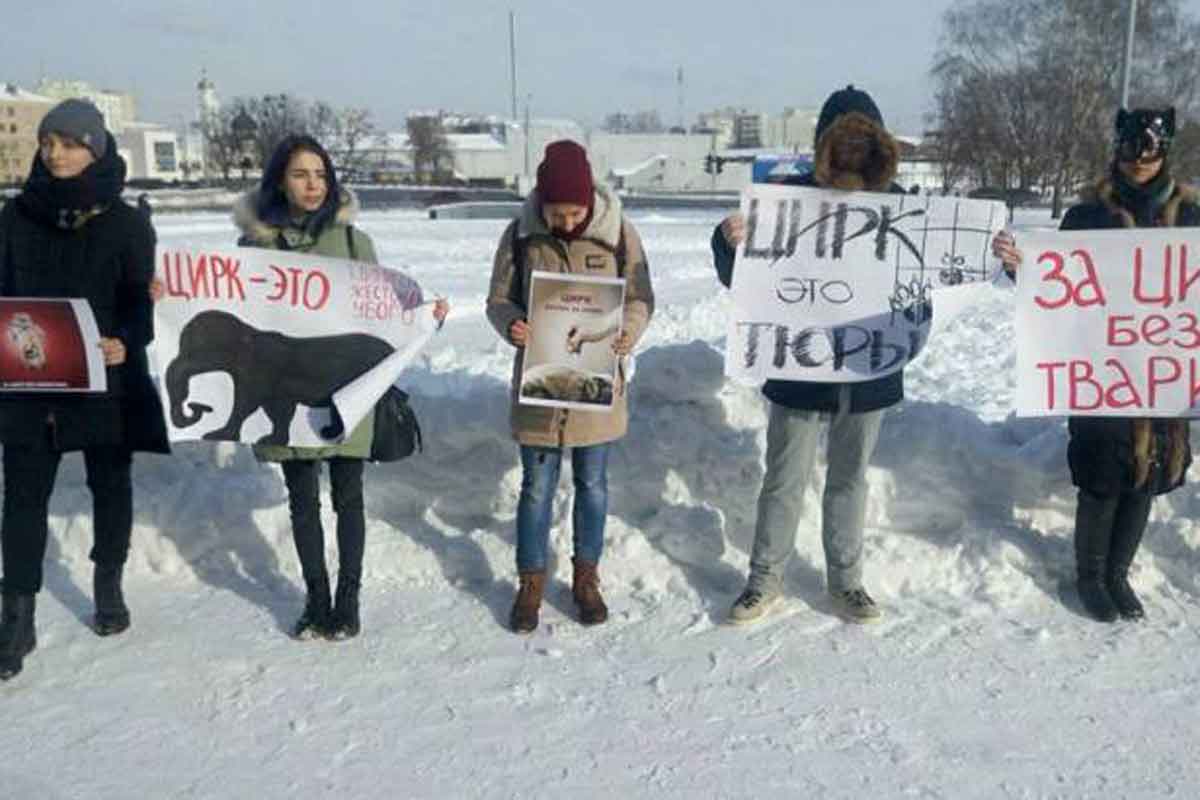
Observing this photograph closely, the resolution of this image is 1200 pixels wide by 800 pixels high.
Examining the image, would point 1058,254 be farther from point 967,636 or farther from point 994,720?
point 994,720

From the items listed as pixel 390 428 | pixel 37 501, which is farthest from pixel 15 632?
pixel 390 428

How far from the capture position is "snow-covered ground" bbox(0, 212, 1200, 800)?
3260 millimetres

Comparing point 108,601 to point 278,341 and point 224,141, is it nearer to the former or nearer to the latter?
point 278,341

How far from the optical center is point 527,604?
4.18m

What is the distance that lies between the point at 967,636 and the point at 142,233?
3.38 m

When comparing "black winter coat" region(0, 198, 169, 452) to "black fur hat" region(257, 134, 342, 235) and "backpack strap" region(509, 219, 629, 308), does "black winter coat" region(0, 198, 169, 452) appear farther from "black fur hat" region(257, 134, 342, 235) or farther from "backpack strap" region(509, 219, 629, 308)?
"backpack strap" region(509, 219, 629, 308)

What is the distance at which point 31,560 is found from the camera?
12.8 ft

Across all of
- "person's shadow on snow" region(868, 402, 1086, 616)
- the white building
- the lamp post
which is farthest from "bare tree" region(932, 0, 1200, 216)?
the white building

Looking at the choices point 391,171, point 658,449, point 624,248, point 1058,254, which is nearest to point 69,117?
point 624,248

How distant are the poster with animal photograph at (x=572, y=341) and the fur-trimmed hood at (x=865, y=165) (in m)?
0.87

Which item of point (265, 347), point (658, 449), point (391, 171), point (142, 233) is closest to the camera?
point (142, 233)

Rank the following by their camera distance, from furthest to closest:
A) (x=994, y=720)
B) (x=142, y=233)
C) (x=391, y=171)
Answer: (x=391, y=171), (x=142, y=233), (x=994, y=720)

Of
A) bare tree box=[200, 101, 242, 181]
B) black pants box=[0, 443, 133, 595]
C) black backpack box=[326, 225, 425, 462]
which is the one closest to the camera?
black pants box=[0, 443, 133, 595]

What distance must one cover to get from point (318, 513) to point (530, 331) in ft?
3.60
